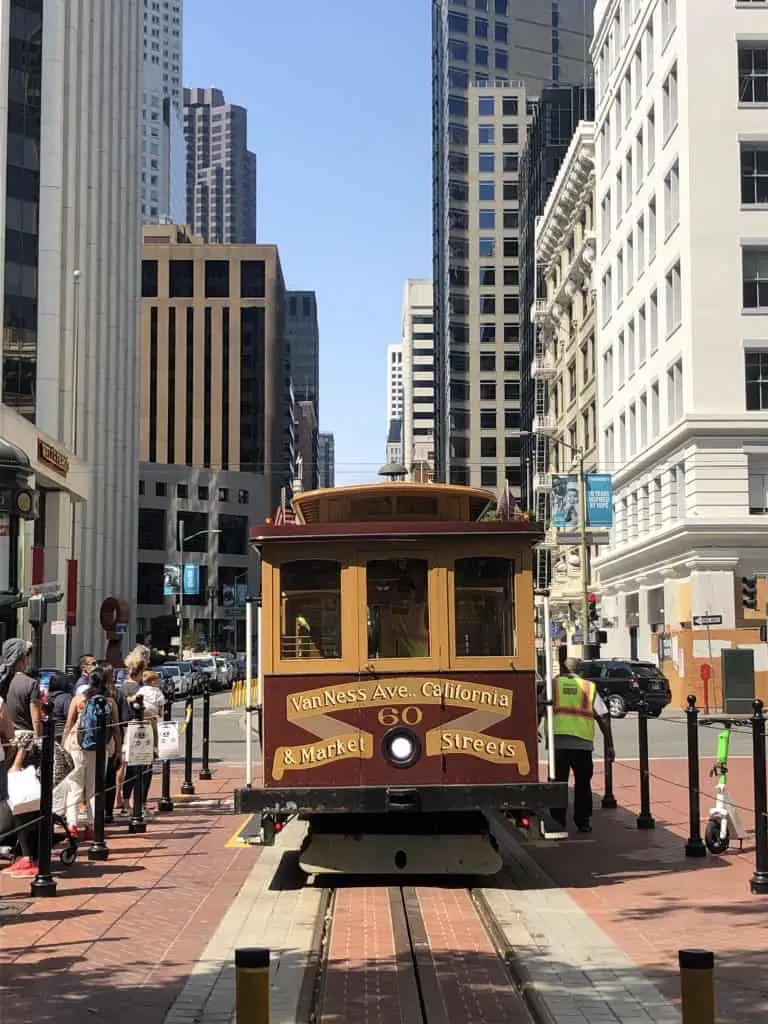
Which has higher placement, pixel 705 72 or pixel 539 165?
pixel 539 165

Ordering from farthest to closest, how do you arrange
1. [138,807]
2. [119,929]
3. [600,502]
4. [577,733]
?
[600,502] → [138,807] → [577,733] → [119,929]

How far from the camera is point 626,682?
3909 cm

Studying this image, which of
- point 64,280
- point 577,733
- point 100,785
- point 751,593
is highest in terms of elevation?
point 64,280

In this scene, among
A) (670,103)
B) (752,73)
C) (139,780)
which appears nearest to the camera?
(139,780)

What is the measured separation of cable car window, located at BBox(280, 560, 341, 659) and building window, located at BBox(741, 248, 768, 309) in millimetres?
35290

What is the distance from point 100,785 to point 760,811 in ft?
18.1

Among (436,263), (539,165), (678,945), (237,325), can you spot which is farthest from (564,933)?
(436,263)

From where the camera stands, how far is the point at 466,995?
7293mm

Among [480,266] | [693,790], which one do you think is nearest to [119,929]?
[693,790]

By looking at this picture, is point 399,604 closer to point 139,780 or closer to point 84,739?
point 84,739

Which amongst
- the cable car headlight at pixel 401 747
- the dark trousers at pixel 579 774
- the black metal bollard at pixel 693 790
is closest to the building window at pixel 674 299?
the dark trousers at pixel 579 774

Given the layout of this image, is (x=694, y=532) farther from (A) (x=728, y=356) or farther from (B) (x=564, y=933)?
(B) (x=564, y=933)

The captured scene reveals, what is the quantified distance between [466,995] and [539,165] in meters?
94.6

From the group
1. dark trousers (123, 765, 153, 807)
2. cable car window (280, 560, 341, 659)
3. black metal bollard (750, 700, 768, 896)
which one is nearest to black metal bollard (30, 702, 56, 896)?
cable car window (280, 560, 341, 659)
